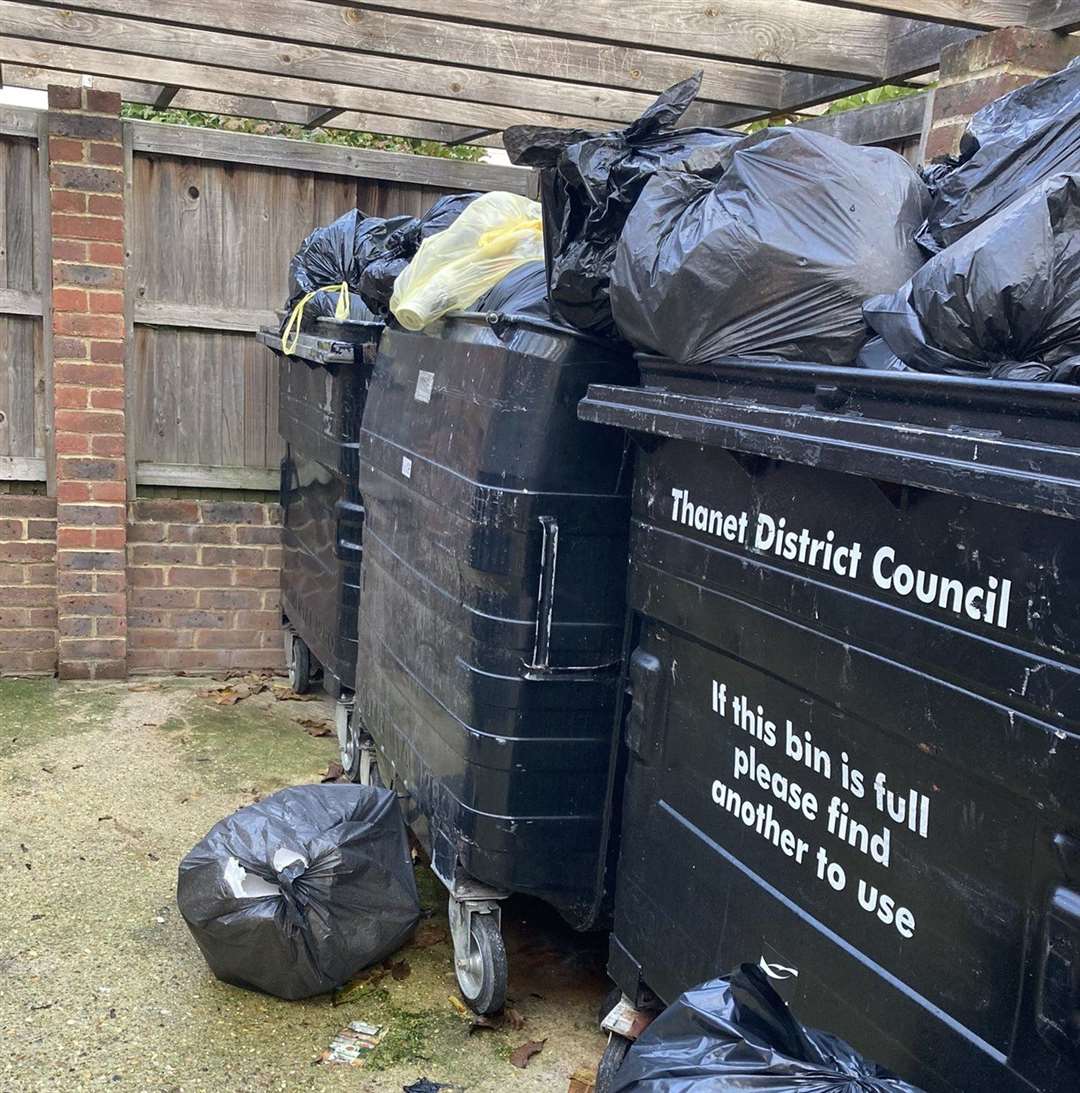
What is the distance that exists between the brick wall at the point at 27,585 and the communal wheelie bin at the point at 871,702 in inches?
164

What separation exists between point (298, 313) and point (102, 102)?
1.50 metres

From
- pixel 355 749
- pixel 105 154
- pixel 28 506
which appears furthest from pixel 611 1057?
pixel 105 154

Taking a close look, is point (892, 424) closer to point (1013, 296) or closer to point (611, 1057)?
point (1013, 296)

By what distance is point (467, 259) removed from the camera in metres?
3.70

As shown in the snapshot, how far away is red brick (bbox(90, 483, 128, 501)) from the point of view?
5.96m

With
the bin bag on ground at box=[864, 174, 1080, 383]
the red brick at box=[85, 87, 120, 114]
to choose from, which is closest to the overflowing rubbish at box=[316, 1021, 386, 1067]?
the bin bag on ground at box=[864, 174, 1080, 383]

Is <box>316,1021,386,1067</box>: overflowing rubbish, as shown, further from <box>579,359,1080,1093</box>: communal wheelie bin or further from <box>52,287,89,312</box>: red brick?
<box>52,287,89,312</box>: red brick

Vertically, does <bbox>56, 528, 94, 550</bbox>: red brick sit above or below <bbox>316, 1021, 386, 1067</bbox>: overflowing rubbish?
above

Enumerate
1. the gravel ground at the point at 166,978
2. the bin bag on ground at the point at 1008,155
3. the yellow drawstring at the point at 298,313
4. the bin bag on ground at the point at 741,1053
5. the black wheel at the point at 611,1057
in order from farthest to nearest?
the yellow drawstring at the point at 298,313
the gravel ground at the point at 166,978
the black wheel at the point at 611,1057
the bin bag on ground at the point at 1008,155
the bin bag on ground at the point at 741,1053

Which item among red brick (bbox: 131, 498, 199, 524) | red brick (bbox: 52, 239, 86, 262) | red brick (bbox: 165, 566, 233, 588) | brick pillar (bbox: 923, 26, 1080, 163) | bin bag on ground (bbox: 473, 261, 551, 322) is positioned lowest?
red brick (bbox: 165, 566, 233, 588)

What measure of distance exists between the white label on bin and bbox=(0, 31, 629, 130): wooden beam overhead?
218cm

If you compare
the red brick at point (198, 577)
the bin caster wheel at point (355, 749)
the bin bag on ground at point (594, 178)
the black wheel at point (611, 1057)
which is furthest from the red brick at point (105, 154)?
the black wheel at point (611, 1057)

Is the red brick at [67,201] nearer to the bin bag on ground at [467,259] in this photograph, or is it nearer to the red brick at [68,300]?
the red brick at [68,300]

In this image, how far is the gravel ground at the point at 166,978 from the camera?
3.06 m
